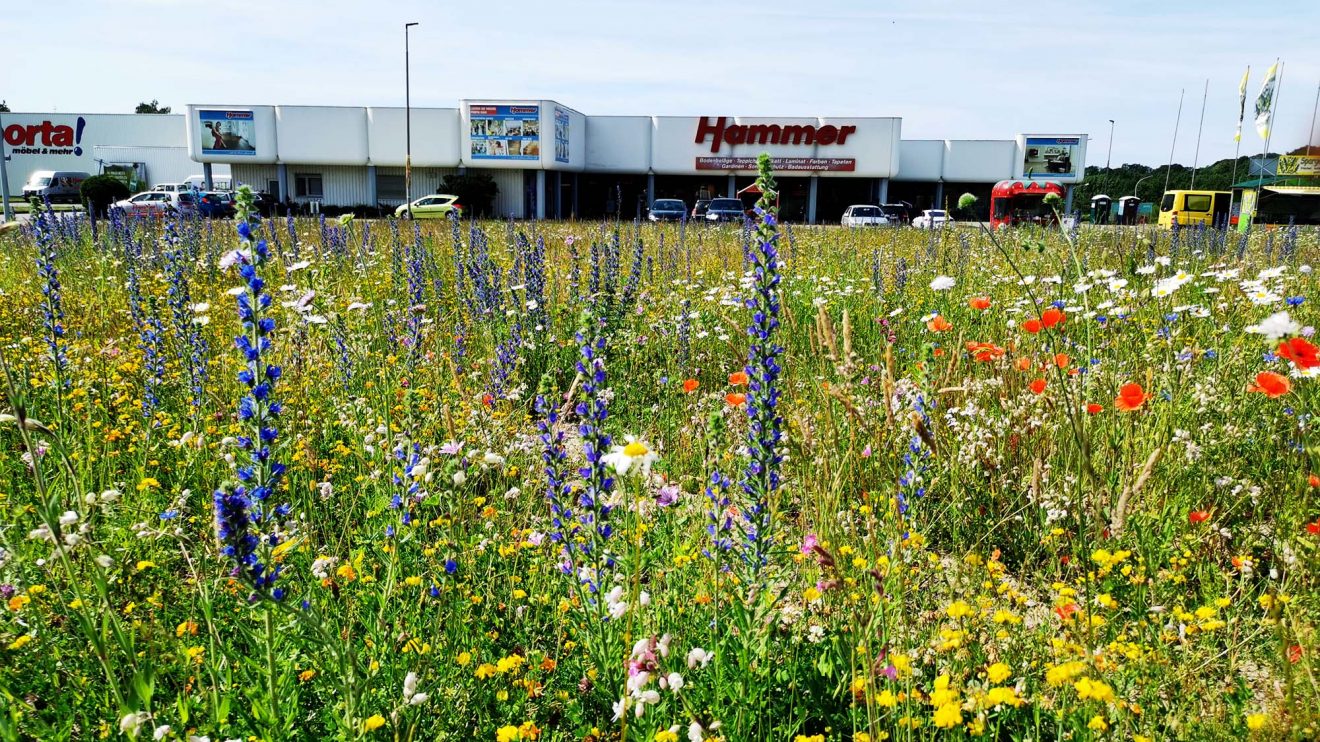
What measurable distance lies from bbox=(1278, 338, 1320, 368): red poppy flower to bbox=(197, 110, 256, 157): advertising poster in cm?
4809

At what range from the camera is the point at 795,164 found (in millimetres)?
44625

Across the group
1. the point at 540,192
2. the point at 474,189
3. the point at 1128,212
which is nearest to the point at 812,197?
the point at 540,192

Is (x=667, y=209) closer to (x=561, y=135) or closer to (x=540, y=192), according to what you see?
(x=561, y=135)

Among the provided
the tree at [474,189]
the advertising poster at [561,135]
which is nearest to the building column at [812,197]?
the advertising poster at [561,135]

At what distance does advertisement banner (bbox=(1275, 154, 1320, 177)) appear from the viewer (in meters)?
32.4

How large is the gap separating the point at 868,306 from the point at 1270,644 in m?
4.24

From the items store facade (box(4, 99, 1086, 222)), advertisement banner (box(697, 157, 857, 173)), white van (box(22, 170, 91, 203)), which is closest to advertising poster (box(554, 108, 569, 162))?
store facade (box(4, 99, 1086, 222))

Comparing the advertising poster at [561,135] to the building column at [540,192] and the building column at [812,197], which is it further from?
the building column at [812,197]

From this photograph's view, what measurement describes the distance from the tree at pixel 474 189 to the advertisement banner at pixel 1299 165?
36.7 metres

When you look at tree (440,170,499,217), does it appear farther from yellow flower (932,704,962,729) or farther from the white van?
yellow flower (932,704,962,729)

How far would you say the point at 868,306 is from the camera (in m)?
6.39

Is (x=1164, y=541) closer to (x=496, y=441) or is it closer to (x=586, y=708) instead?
(x=586, y=708)

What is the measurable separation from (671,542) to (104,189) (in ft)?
146

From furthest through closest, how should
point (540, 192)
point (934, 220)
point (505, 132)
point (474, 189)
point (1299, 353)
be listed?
point (540, 192), point (474, 189), point (505, 132), point (934, 220), point (1299, 353)
